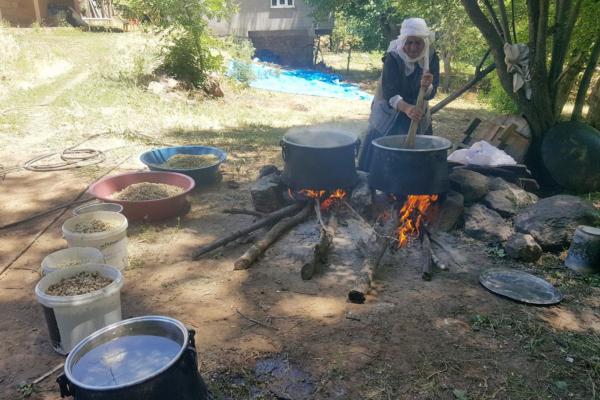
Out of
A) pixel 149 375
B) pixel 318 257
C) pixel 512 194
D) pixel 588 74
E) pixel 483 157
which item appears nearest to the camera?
pixel 149 375

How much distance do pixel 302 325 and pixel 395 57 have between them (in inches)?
125

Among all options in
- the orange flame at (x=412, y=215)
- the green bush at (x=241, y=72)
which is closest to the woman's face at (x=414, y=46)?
the orange flame at (x=412, y=215)

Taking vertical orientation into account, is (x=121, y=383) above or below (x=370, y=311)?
above

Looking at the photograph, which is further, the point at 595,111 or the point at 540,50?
the point at 595,111

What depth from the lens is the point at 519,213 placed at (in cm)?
510

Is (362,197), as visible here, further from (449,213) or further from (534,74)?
(534,74)

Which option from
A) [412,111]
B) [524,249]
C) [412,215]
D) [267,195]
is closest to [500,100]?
[412,111]

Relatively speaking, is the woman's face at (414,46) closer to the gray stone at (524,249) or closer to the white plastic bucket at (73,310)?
the gray stone at (524,249)

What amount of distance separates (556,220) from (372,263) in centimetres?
214

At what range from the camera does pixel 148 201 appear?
4934 mm

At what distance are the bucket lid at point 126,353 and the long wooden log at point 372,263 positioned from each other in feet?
5.24

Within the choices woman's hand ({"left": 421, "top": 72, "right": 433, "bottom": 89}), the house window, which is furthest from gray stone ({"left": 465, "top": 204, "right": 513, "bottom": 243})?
the house window

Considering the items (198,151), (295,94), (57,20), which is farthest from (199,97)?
(57,20)

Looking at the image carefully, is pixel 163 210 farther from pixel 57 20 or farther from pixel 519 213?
pixel 57 20
